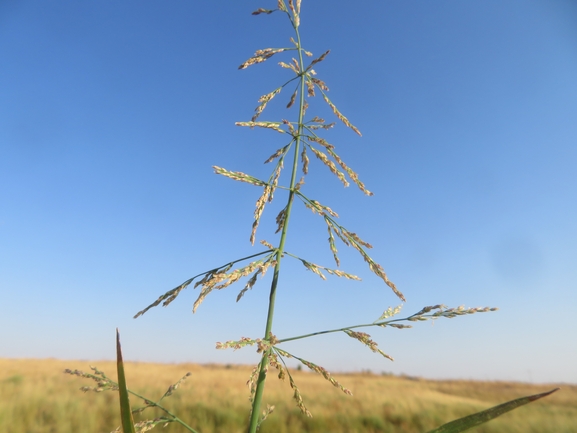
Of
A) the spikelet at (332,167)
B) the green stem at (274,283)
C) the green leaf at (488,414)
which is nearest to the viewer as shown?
the green leaf at (488,414)

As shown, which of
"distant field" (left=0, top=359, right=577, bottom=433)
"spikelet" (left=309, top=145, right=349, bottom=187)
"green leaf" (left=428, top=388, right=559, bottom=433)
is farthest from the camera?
"distant field" (left=0, top=359, right=577, bottom=433)

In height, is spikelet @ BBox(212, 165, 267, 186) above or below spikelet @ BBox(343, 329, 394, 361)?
above

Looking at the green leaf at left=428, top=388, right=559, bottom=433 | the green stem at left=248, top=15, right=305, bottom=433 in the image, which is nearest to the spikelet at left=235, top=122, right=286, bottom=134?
the green stem at left=248, top=15, right=305, bottom=433

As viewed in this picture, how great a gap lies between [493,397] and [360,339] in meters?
7.00

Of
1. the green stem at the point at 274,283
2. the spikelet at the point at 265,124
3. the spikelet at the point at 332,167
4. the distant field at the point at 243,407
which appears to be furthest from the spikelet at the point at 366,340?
the distant field at the point at 243,407

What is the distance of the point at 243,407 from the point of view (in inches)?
194

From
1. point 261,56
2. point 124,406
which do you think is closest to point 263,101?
point 261,56

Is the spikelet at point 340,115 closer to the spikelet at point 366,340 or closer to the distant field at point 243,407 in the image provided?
the spikelet at point 366,340

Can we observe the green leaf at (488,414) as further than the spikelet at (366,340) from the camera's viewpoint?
No

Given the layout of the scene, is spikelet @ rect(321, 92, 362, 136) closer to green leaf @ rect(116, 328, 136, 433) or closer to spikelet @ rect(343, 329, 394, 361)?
spikelet @ rect(343, 329, 394, 361)

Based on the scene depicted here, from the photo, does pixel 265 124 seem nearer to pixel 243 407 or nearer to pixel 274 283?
pixel 274 283

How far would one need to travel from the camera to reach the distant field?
4281 mm

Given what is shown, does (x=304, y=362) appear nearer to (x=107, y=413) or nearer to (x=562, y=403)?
(x=107, y=413)

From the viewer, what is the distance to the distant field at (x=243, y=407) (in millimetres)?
4281
